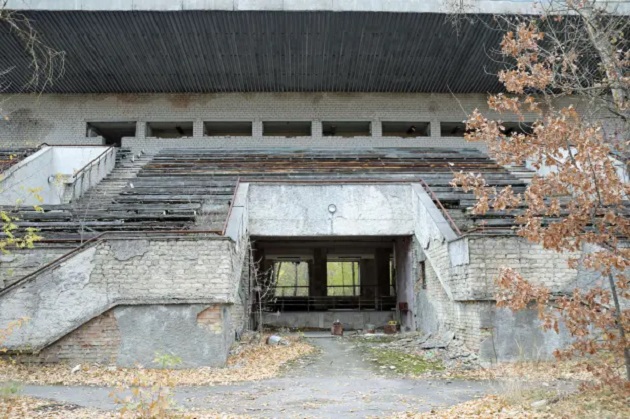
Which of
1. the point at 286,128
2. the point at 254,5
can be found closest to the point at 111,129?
the point at 286,128

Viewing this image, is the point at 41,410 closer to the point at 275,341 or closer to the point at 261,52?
the point at 275,341

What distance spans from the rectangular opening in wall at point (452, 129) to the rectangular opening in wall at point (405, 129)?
0.75 meters

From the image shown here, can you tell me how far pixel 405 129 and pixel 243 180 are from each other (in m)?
11.6

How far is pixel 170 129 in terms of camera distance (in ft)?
75.6

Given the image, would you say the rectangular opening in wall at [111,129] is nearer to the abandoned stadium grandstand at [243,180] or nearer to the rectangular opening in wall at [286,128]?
the abandoned stadium grandstand at [243,180]

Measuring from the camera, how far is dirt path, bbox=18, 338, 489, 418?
6.34 metres

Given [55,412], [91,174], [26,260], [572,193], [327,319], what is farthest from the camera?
[327,319]

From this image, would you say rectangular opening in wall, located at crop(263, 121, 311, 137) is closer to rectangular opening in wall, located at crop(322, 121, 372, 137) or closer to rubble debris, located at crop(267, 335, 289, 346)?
rectangular opening in wall, located at crop(322, 121, 372, 137)

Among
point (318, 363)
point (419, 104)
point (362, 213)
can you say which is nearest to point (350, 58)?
point (419, 104)

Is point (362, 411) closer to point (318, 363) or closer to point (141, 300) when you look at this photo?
point (318, 363)

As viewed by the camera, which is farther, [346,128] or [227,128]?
[227,128]

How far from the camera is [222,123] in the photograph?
2192 centimetres

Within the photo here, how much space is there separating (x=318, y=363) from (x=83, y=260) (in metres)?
4.62

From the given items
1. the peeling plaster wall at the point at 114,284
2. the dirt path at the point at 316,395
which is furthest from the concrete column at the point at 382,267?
the peeling plaster wall at the point at 114,284
